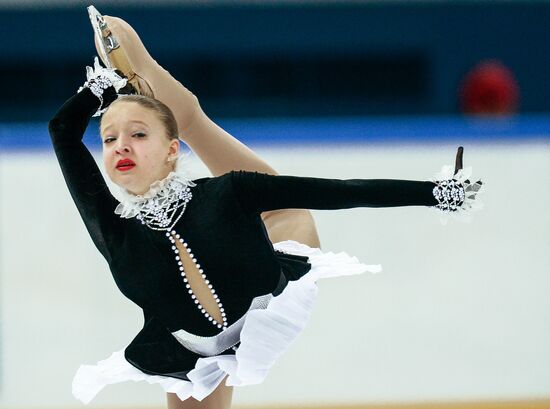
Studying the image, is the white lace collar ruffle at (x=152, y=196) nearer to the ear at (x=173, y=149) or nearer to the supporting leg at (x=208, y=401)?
the ear at (x=173, y=149)

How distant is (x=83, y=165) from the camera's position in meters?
2.09

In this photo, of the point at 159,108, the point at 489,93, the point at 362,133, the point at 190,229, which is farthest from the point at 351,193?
the point at 489,93

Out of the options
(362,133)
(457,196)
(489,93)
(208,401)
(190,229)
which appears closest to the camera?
Result: (457,196)

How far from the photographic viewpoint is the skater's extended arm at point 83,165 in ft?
6.86

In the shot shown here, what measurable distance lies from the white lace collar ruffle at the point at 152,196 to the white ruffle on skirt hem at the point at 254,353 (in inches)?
11.2

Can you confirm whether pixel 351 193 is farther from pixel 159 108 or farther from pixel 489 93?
pixel 489 93

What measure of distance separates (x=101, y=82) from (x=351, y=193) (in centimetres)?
55

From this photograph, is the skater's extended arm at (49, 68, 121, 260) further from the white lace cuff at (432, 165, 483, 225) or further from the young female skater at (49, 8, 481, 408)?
the white lace cuff at (432, 165, 483, 225)

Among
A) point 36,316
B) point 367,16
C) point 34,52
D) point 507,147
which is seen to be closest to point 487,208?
point 507,147

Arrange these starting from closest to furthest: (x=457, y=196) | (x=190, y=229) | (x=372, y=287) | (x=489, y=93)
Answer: (x=457, y=196) → (x=190, y=229) → (x=372, y=287) → (x=489, y=93)

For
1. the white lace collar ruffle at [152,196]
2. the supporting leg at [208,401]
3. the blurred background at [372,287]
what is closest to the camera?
the white lace collar ruffle at [152,196]

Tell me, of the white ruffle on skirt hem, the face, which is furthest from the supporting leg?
the face

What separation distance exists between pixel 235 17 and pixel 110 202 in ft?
13.5

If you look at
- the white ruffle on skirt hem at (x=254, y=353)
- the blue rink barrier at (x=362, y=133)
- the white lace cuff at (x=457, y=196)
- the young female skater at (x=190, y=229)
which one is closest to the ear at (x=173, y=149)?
the young female skater at (x=190, y=229)
